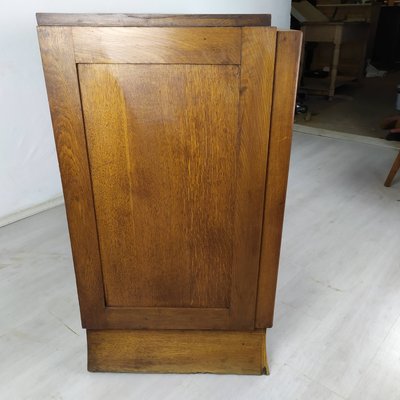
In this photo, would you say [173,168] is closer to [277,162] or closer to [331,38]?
[277,162]

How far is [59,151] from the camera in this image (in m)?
0.82

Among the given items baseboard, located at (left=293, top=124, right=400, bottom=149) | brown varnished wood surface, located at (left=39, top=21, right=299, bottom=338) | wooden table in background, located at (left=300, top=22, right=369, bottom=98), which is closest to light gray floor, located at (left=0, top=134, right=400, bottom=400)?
brown varnished wood surface, located at (left=39, top=21, right=299, bottom=338)

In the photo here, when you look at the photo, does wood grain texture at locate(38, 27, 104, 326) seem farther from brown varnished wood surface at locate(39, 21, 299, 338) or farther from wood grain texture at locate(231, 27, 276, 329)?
wood grain texture at locate(231, 27, 276, 329)

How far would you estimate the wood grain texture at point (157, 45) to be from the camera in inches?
28.2

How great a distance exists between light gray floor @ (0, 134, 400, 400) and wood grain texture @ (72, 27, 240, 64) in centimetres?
80

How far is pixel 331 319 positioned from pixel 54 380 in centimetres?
84

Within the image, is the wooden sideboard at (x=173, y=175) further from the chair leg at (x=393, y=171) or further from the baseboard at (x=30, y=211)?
the chair leg at (x=393, y=171)

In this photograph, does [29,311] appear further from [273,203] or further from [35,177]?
[273,203]

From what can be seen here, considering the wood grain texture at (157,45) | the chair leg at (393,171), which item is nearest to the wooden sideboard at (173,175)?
the wood grain texture at (157,45)

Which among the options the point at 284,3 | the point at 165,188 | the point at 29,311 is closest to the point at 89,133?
the point at 165,188

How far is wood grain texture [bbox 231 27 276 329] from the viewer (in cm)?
73

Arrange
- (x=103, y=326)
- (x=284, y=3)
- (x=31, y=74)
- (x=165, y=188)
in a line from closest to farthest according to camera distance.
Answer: (x=165, y=188) → (x=103, y=326) → (x=31, y=74) → (x=284, y=3)

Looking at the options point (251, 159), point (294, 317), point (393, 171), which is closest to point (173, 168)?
point (251, 159)

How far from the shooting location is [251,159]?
2.72ft
